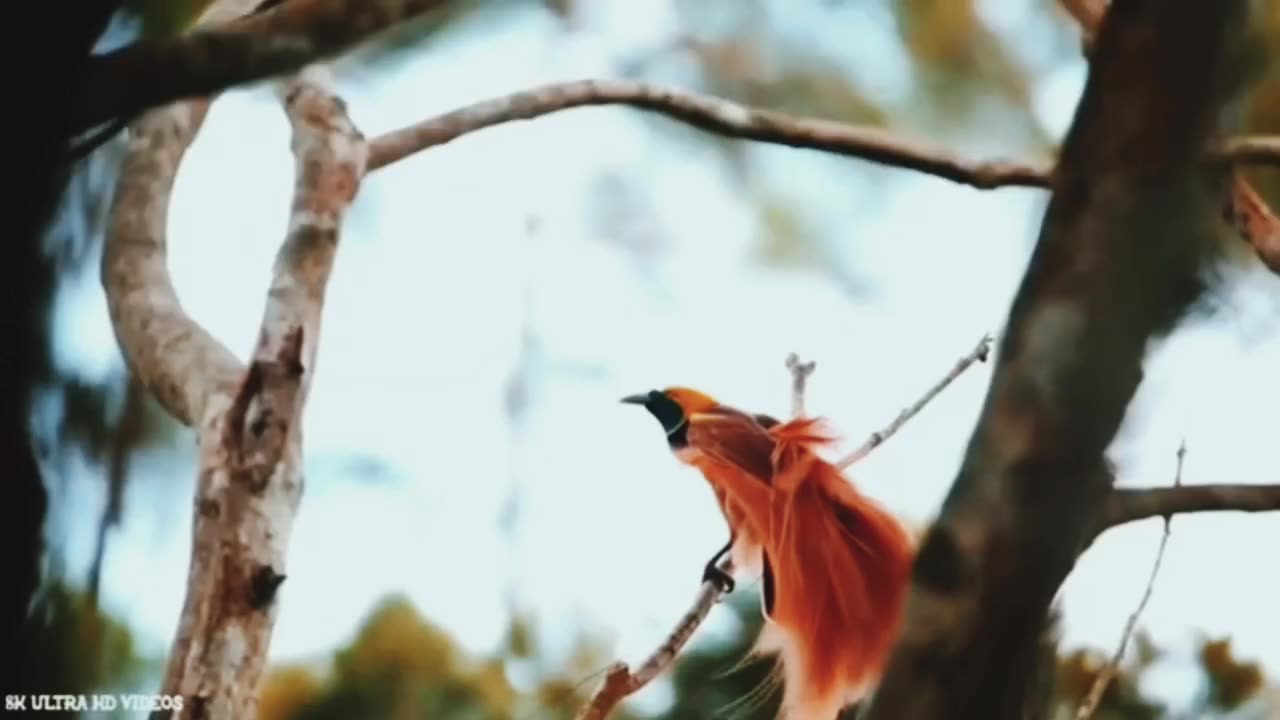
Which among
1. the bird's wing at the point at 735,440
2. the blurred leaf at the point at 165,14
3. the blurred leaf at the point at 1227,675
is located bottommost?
the blurred leaf at the point at 1227,675

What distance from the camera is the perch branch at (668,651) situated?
36.2 inches

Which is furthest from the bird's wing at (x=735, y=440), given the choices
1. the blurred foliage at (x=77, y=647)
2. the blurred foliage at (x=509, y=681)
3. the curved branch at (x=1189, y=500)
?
the blurred foliage at (x=77, y=647)

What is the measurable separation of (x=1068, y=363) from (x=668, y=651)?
36 centimetres

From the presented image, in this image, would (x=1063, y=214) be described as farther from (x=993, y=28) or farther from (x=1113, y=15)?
(x=993, y=28)

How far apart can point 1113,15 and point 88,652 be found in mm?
626

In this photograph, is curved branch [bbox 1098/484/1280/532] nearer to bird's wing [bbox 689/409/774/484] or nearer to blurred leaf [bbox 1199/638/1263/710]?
blurred leaf [bbox 1199/638/1263/710]

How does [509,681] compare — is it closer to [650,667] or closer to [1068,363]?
[650,667]

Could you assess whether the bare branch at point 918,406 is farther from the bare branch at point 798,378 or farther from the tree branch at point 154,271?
the tree branch at point 154,271

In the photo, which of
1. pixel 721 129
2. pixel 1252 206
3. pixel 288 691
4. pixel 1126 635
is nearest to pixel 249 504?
pixel 288 691

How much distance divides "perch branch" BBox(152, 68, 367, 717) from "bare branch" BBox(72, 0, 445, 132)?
0.13 m

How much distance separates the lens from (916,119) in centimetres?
102

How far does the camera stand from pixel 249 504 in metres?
0.88

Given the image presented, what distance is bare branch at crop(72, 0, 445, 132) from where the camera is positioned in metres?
0.80

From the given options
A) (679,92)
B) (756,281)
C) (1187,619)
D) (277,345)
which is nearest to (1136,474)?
(1187,619)
